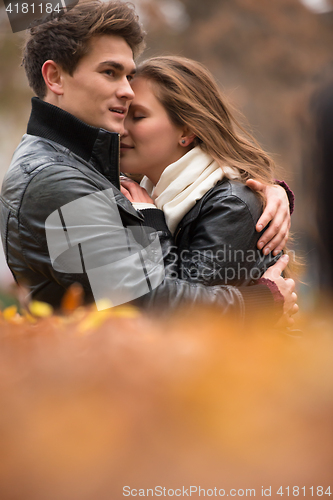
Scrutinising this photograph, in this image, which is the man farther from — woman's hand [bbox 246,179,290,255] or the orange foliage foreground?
the orange foliage foreground

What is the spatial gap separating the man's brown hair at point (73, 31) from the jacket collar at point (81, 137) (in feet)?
0.48

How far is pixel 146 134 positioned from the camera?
149cm

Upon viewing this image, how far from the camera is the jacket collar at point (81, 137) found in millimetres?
1258

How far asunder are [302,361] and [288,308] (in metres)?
0.82

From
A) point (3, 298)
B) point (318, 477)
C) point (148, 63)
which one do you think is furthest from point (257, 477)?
point (148, 63)

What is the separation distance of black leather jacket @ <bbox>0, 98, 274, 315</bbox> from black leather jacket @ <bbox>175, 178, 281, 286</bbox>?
6 centimetres

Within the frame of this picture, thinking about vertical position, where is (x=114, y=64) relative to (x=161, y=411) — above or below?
above

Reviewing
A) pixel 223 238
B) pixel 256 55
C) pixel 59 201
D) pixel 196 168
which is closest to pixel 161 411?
pixel 59 201

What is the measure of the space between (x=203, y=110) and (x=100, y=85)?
0.36m

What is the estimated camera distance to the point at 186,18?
356 centimetres

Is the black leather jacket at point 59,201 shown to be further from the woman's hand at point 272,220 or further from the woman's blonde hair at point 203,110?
the woman's blonde hair at point 203,110

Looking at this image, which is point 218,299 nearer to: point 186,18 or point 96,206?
point 96,206

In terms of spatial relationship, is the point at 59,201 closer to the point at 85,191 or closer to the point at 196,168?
the point at 85,191

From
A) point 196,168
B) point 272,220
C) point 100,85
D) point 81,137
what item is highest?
point 100,85
